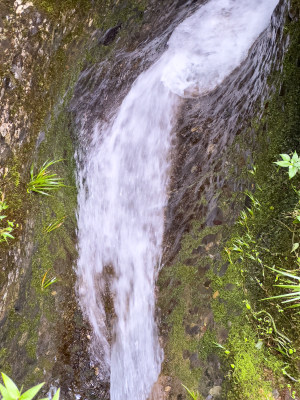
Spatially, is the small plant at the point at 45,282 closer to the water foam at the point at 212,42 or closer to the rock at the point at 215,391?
the rock at the point at 215,391

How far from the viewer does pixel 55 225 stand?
2.80 m

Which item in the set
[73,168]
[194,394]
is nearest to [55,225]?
[73,168]

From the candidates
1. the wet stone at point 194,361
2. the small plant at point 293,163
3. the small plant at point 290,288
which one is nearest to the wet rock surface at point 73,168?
the wet stone at point 194,361

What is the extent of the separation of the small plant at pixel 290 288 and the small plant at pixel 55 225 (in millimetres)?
1592

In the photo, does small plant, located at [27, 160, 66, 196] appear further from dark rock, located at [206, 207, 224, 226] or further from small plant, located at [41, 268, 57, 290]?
dark rock, located at [206, 207, 224, 226]

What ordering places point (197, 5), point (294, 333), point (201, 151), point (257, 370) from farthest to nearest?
point (201, 151) → point (197, 5) → point (257, 370) → point (294, 333)

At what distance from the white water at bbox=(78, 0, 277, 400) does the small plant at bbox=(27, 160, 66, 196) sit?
0.29 metres

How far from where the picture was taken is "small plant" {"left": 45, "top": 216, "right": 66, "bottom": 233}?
2.76m

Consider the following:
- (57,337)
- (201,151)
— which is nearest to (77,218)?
(57,337)

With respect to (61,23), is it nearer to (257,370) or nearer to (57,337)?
(57,337)

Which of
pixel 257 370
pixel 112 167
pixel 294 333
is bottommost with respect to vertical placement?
pixel 257 370

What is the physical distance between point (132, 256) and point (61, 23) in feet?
6.20

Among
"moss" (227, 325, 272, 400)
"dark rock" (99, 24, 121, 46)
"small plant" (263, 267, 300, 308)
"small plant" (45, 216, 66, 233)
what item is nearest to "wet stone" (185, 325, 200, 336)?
"moss" (227, 325, 272, 400)

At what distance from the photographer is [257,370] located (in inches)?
96.7
